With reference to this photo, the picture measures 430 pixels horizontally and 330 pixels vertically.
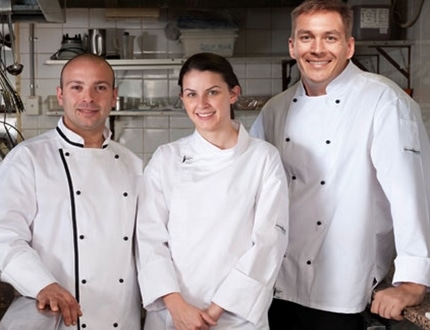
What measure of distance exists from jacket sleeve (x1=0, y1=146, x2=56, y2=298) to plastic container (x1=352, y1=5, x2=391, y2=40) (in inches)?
65.6

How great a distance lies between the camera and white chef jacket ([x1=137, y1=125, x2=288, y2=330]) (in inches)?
54.6

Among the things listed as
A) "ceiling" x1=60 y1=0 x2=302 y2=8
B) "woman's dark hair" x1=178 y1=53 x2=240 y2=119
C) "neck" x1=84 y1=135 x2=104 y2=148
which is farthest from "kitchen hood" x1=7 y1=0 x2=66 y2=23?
"ceiling" x1=60 y1=0 x2=302 y2=8

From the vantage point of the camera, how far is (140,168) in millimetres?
1681

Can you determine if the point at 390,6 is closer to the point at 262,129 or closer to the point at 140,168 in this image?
the point at 262,129

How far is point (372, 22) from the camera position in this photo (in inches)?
103

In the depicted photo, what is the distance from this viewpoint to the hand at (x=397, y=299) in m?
1.28

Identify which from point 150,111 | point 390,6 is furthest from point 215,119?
point 150,111

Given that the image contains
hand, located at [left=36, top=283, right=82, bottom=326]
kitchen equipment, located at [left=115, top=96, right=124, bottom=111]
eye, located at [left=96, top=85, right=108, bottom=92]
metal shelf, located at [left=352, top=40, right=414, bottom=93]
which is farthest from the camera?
kitchen equipment, located at [left=115, top=96, right=124, bottom=111]

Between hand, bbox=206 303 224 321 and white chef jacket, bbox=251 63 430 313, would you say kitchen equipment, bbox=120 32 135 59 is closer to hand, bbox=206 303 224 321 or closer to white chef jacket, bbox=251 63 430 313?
white chef jacket, bbox=251 63 430 313

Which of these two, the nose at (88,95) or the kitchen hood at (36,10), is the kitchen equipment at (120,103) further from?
the nose at (88,95)

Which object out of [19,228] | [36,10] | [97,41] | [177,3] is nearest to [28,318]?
[19,228]

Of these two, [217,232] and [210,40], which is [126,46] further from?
[217,232]

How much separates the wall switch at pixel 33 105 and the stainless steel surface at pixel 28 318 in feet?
7.38

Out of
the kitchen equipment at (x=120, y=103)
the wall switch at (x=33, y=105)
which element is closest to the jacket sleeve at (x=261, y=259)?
the kitchen equipment at (x=120, y=103)
